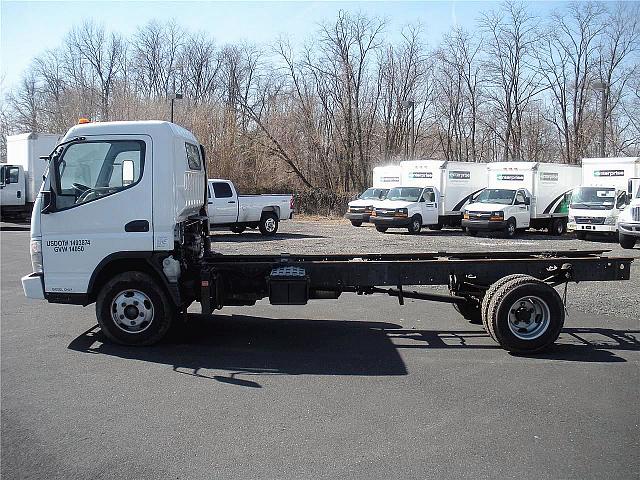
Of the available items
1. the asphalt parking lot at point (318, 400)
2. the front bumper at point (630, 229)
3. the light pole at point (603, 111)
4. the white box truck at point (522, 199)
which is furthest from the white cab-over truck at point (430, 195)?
the asphalt parking lot at point (318, 400)

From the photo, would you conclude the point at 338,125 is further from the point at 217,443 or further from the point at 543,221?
the point at 217,443

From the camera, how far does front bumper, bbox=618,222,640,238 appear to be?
1862cm

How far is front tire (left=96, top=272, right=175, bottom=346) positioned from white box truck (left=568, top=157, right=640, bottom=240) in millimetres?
19259

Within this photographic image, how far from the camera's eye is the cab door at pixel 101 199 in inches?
281

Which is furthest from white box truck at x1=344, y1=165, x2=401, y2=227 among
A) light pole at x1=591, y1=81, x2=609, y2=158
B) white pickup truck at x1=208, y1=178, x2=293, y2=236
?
light pole at x1=591, y1=81, x2=609, y2=158

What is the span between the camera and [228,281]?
7.71m

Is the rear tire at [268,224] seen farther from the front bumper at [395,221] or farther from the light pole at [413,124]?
→ the light pole at [413,124]

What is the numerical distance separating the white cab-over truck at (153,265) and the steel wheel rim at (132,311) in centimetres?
1

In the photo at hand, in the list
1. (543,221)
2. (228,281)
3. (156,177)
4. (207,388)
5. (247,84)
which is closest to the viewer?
(207,388)

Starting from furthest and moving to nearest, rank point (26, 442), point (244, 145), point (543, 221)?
point (244, 145) < point (543, 221) < point (26, 442)

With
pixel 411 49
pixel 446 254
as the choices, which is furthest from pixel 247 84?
pixel 446 254

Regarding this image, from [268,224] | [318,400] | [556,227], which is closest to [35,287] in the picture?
[318,400]

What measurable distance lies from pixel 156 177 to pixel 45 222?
1.40m

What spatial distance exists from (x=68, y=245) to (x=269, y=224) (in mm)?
16888
